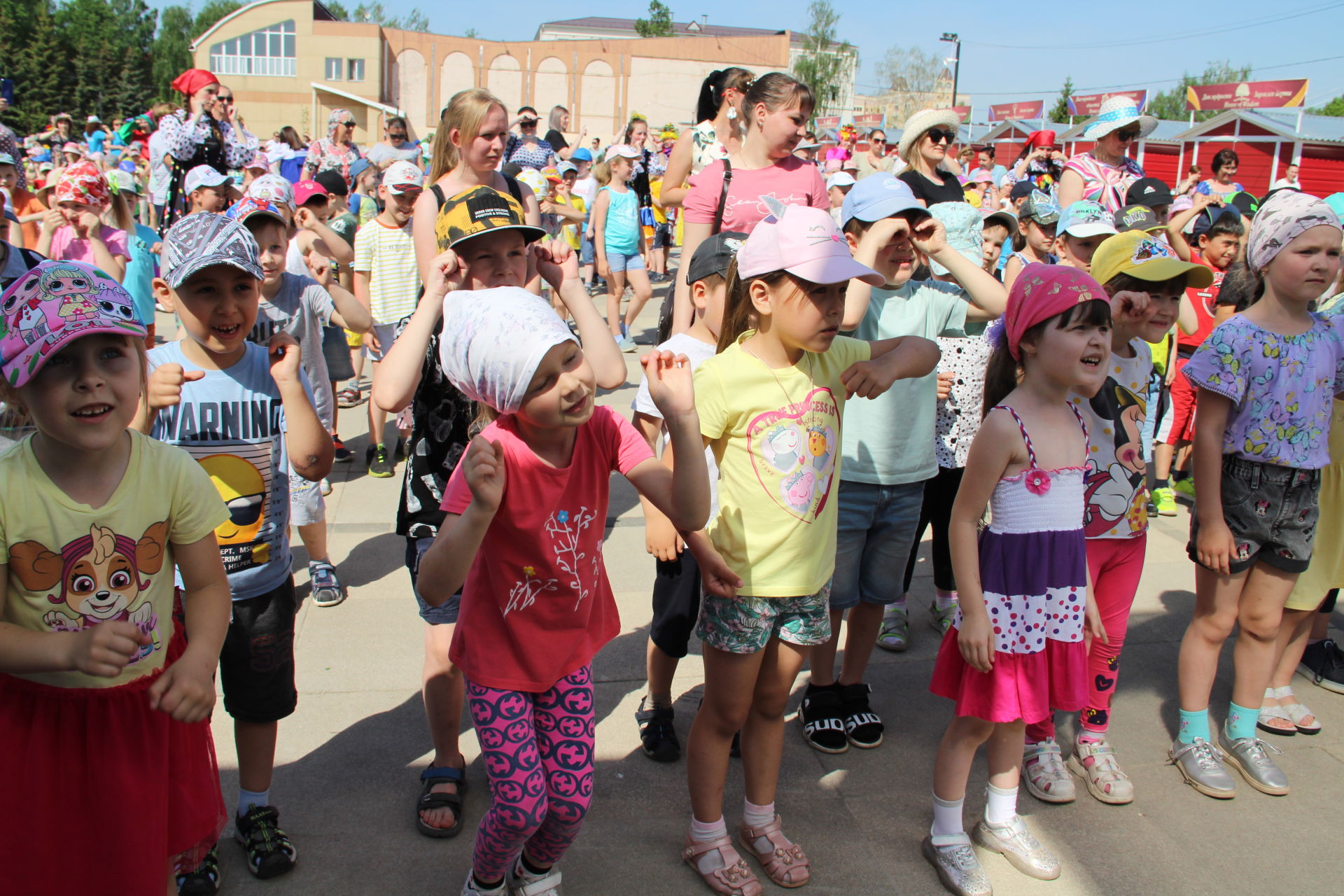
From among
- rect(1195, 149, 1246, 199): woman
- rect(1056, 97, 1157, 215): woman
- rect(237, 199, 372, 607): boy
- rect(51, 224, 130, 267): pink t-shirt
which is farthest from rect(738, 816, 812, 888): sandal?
rect(1195, 149, 1246, 199): woman

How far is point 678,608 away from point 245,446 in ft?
4.77

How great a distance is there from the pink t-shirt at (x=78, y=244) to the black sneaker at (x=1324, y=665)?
649cm

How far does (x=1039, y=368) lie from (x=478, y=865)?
2047mm

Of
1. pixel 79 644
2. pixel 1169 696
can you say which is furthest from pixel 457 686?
pixel 1169 696

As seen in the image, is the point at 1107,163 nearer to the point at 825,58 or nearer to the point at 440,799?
the point at 440,799

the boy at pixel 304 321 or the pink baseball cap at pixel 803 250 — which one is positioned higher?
the pink baseball cap at pixel 803 250

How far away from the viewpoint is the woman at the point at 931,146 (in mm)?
4934

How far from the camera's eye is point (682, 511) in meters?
2.19

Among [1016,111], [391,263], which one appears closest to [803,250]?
[391,263]

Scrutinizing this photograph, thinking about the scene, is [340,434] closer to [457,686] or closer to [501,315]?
[457,686]

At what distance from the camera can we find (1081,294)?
2596 millimetres

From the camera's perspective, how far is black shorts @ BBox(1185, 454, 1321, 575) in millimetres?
3221

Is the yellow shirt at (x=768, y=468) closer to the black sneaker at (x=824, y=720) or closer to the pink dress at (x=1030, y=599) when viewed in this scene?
the pink dress at (x=1030, y=599)

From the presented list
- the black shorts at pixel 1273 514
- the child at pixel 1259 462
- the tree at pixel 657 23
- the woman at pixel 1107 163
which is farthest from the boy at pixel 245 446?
the tree at pixel 657 23
